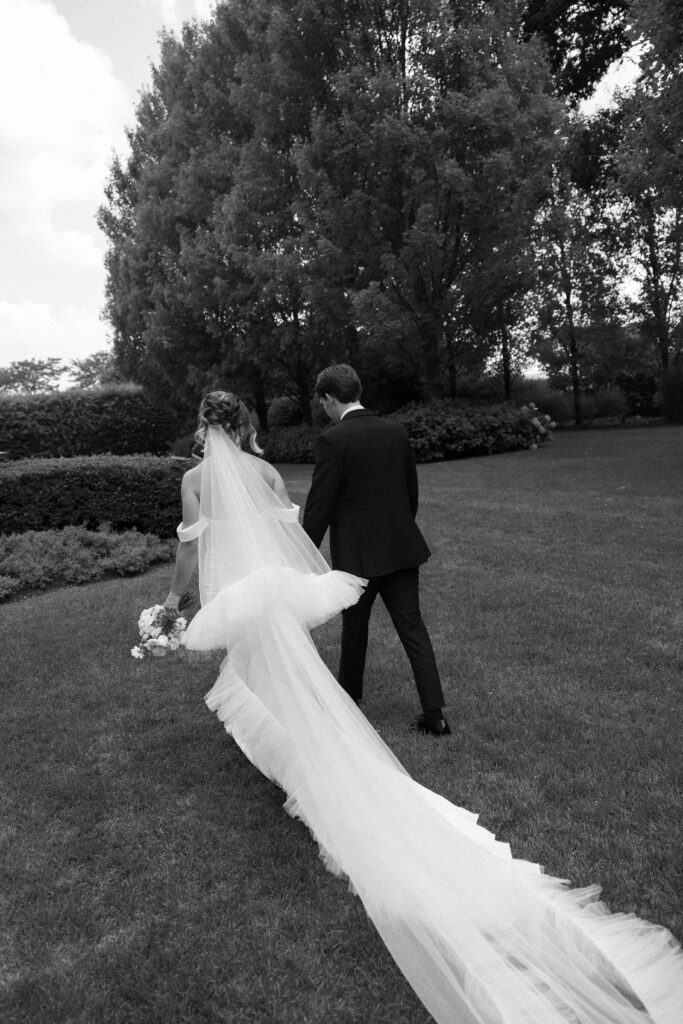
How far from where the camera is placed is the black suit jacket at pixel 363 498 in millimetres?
4715

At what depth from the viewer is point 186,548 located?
4500 mm

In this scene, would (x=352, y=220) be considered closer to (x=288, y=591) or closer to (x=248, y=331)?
(x=248, y=331)

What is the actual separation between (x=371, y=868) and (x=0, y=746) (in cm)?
324

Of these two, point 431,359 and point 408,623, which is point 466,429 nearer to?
point 431,359

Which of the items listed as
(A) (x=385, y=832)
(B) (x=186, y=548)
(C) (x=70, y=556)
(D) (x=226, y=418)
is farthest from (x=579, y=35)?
(A) (x=385, y=832)

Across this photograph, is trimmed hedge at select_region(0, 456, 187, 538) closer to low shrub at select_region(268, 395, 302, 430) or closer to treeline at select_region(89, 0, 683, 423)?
treeline at select_region(89, 0, 683, 423)

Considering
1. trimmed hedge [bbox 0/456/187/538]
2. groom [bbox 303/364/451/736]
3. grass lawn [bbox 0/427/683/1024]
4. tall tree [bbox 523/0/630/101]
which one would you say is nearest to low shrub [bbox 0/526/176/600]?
trimmed hedge [bbox 0/456/187/538]

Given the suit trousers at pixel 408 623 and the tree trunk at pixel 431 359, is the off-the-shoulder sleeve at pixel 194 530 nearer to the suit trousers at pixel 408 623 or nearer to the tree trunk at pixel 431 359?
the suit trousers at pixel 408 623

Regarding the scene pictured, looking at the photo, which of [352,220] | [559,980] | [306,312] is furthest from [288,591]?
[306,312]

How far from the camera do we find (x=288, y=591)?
12.8ft

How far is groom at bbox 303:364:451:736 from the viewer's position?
15.5 ft

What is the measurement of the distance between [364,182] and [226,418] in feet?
58.2

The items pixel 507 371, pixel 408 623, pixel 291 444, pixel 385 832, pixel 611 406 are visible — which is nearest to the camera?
pixel 385 832

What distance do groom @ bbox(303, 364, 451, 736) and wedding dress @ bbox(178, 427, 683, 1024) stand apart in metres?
0.46
